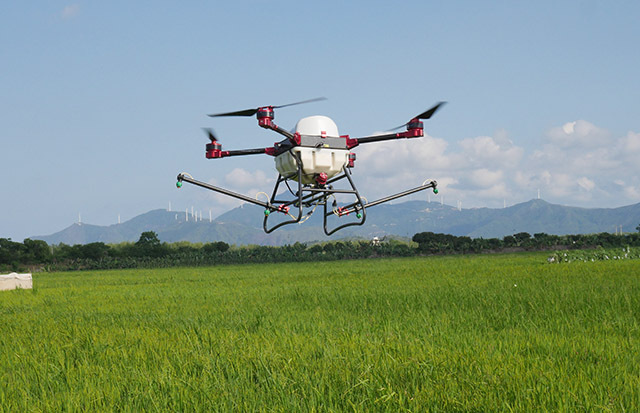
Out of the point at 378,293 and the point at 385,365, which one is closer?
the point at 385,365

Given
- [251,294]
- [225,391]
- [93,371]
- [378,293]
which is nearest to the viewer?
[225,391]

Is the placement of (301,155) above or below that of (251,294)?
above

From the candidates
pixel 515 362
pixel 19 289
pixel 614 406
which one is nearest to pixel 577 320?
pixel 515 362

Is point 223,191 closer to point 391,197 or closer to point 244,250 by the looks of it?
point 391,197

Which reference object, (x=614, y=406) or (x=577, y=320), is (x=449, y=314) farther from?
(x=614, y=406)

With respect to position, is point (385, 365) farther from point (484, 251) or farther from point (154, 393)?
point (484, 251)

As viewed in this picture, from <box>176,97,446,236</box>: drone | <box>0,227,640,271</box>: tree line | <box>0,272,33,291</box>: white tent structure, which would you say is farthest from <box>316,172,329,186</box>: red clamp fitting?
<box>0,227,640,271</box>: tree line

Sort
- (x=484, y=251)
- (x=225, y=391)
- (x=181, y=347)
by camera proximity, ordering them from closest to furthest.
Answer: (x=225, y=391)
(x=181, y=347)
(x=484, y=251)

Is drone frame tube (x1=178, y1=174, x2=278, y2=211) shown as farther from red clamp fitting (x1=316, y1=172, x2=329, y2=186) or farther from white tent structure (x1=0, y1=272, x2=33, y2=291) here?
white tent structure (x1=0, y1=272, x2=33, y2=291)
